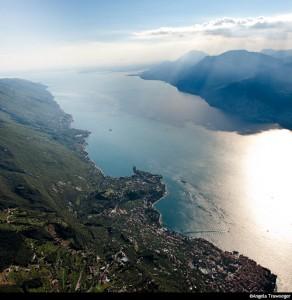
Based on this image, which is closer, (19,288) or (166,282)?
(19,288)

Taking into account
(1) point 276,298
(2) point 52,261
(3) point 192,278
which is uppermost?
(1) point 276,298

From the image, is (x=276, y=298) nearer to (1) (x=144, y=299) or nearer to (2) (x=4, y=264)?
(1) (x=144, y=299)

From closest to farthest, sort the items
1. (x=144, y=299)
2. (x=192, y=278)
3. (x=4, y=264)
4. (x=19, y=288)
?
(x=144, y=299) < (x=19, y=288) < (x=4, y=264) < (x=192, y=278)

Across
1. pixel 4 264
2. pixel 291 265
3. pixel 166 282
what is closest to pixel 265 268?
pixel 291 265

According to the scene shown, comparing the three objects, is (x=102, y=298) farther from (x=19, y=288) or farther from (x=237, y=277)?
(x=237, y=277)

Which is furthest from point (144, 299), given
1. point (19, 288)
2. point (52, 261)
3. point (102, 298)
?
point (52, 261)

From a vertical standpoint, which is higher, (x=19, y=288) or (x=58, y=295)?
(x=58, y=295)

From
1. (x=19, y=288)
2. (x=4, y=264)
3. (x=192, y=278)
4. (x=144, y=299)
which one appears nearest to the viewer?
(x=144, y=299)

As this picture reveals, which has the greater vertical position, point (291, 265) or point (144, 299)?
point (144, 299)

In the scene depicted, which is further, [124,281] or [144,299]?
[124,281]
